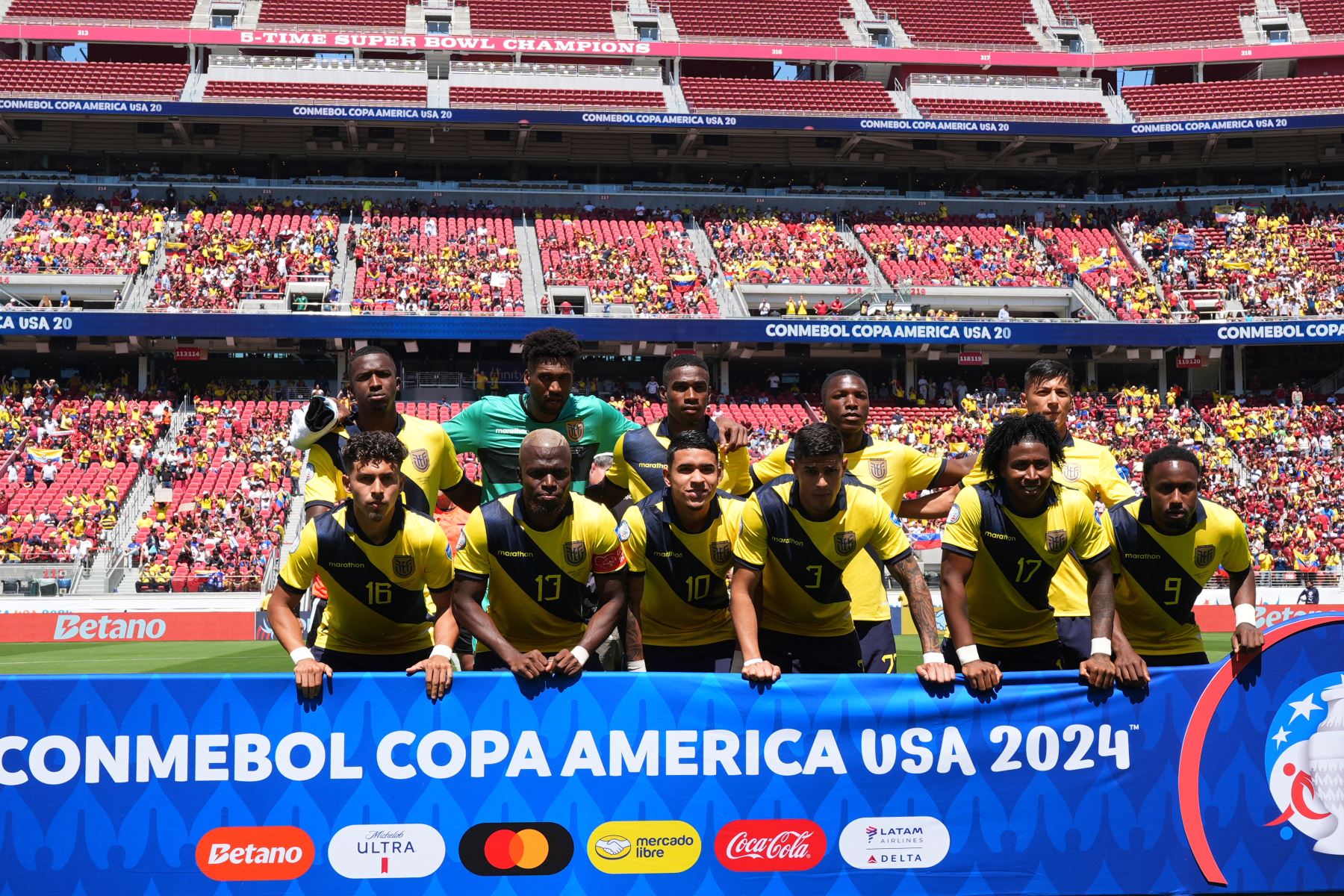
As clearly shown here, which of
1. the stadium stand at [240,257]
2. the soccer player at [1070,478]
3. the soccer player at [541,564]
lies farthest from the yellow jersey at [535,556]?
the stadium stand at [240,257]

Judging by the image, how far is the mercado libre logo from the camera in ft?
17.4

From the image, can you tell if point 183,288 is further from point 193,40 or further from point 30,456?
point 193,40

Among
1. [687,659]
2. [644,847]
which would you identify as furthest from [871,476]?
[644,847]

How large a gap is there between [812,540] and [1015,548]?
1010 millimetres

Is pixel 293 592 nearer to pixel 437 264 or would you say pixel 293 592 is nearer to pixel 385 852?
pixel 385 852

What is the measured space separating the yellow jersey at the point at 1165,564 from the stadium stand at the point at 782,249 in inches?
1271

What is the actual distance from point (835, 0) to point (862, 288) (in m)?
16.9

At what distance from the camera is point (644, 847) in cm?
501

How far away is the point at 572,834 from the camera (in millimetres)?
4984

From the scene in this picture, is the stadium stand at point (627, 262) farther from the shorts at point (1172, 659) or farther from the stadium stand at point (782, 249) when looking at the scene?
the shorts at point (1172, 659)

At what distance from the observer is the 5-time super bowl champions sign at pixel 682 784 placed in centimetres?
486

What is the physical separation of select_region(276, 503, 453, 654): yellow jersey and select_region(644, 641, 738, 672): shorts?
1173mm

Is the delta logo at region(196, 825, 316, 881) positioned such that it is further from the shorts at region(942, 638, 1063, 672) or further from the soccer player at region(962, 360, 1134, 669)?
the soccer player at region(962, 360, 1134, 669)

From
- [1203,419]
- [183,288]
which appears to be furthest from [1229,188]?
[183,288]
